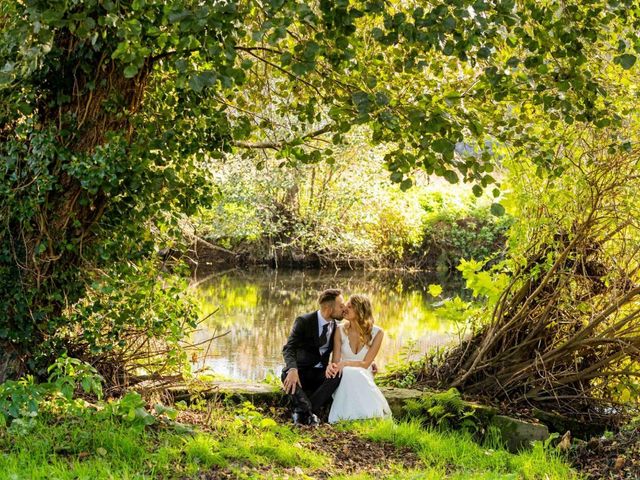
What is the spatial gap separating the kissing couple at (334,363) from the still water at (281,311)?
1022 mm

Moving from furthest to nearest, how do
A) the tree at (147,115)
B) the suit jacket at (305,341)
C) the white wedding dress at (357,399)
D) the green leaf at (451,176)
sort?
the suit jacket at (305,341), the white wedding dress at (357,399), the tree at (147,115), the green leaf at (451,176)

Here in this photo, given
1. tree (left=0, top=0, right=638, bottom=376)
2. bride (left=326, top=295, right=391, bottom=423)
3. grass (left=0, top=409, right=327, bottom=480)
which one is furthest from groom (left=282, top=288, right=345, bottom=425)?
grass (left=0, top=409, right=327, bottom=480)

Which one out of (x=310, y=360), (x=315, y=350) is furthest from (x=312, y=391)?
(x=315, y=350)

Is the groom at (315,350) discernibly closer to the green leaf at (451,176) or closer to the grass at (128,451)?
the grass at (128,451)

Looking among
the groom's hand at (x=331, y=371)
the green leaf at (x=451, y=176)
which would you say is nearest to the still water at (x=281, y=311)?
the groom's hand at (x=331, y=371)

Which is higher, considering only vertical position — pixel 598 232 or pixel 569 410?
pixel 598 232

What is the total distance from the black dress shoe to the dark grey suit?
0.33m

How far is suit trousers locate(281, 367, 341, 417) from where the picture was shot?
7.44 metres

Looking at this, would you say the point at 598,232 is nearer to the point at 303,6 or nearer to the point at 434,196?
the point at 303,6

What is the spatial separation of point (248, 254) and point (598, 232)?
58.8 feet

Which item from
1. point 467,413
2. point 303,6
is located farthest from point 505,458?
point 303,6

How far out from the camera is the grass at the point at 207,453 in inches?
181

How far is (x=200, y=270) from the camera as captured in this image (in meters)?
24.0

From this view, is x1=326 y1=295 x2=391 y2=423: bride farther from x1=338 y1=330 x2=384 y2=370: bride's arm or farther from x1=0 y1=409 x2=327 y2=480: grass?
x1=0 y1=409 x2=327 y2=480: grass
